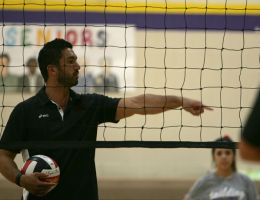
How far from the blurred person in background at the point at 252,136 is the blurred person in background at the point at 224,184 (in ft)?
10.2

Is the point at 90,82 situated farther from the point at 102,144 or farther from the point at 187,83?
the point at 102,144

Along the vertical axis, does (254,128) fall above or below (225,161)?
above

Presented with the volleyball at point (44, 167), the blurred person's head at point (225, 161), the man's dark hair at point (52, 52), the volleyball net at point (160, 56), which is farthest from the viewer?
the volleyball net at point (160, 56)

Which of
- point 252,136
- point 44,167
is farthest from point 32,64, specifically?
point 252,136

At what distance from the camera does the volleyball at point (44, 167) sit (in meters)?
3.19

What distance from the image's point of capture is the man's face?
3508 mm

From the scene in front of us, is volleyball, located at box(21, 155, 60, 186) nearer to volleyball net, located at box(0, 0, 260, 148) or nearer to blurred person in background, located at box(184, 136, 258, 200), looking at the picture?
blurred person in background, located at box(184, 136, 258, 200)

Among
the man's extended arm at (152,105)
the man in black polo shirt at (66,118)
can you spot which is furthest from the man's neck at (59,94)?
the man's extended arm at (152,105)

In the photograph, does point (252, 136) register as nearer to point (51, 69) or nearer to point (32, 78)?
point (51, 69)

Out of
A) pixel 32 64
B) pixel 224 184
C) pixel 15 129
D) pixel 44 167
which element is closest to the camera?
pixel 44 167

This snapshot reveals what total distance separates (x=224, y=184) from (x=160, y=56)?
9.83 ft

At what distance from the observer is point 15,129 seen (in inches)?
135

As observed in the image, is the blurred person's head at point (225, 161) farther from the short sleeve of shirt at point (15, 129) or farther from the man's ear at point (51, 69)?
the short sleeve of shirt at point (15, 129)

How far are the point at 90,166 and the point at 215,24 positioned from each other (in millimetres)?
4414
